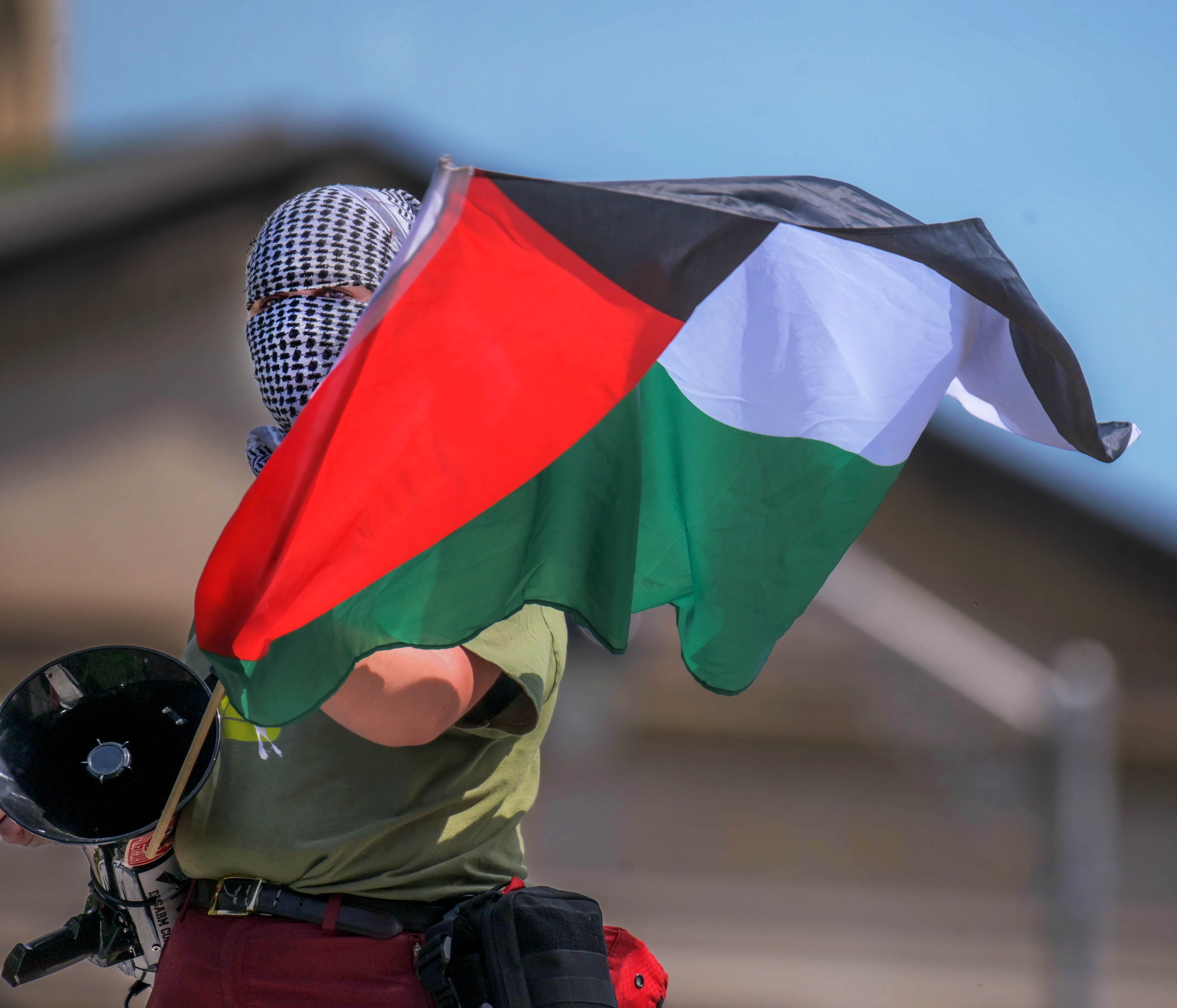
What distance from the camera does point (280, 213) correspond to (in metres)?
1.91

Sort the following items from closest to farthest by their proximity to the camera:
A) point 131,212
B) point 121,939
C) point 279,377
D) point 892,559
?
1. point 279,377
2. point 121,939
3. point 131,212
4. point 892,559

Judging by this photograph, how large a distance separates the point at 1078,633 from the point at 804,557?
837 cm

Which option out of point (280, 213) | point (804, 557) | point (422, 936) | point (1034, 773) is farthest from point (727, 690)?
point (1034, 773)

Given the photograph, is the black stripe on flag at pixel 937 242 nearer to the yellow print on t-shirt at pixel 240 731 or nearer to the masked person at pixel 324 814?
the masked person at pixel 324 814

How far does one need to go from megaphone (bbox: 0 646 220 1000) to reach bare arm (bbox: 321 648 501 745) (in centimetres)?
31

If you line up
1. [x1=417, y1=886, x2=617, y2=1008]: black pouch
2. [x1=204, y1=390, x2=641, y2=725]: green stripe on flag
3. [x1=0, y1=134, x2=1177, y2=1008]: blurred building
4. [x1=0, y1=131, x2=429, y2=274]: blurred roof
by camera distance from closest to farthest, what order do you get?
[x1=204, y1=390, x2=641, y2=725]: green stripe on flag
[x1=417, y1=886, x2=617, y2=1008]: black pouch
[x1=0, y1=134, x2=1177, y2=1008]: blurred building
[x1=0, y1=131, x2=429, y2=274]: blurred roof

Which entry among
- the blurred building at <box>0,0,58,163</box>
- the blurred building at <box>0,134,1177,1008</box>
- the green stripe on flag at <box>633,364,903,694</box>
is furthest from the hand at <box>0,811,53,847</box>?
the blurred building at <box>0,0,58,163</box>

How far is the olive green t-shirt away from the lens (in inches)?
68.9

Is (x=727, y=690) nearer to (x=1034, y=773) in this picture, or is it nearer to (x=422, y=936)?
(x=422, y=936)

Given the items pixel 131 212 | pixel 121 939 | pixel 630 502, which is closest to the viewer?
pixel 630 502

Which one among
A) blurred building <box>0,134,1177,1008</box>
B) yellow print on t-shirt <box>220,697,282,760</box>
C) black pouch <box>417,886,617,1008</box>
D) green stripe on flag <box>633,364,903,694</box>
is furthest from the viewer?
blurred building <box>0,134,1177,1008</box>

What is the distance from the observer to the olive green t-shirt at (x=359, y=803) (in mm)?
1751

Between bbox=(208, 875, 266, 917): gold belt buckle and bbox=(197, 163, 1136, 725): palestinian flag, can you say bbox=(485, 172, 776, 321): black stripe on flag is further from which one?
bbox=(208, 875, 266, 917): gold belt buckle

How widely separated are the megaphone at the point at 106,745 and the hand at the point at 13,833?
0.34ft
